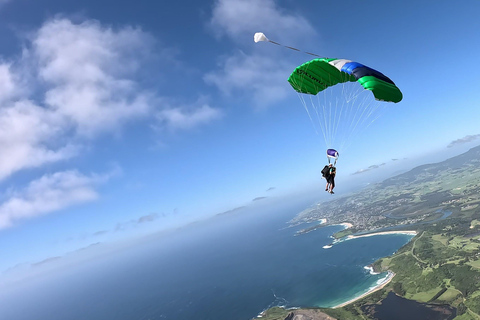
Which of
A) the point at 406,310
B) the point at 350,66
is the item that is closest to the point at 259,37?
the point at 350,66

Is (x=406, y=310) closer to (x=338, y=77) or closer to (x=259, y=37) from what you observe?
(x=338, y=77)

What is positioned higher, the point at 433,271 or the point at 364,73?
the point at 364,73

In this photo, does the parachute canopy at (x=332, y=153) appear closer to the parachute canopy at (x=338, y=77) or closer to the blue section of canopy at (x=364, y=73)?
the parachute canopy at (x=338, y=77)

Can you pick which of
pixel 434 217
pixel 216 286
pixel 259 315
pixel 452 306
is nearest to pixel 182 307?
pixel 216 286

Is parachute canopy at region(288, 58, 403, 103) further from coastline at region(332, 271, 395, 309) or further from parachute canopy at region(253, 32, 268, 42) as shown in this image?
coastline at region(332, 271, 395, 309)

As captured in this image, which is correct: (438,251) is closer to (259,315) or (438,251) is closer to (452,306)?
(452,306)

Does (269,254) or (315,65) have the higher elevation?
(315,65)
